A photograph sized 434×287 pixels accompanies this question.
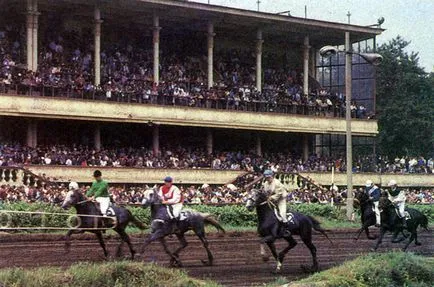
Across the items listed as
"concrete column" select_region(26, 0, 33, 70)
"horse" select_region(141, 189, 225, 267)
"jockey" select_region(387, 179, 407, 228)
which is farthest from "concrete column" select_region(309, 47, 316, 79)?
"horse" select_region(141, 189, 225, 267)

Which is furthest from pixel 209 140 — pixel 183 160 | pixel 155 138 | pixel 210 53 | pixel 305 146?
pixel 305 146

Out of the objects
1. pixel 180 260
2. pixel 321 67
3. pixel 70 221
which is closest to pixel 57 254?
pixel 70 221

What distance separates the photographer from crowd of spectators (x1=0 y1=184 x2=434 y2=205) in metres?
32.4

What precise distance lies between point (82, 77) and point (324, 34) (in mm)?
18963

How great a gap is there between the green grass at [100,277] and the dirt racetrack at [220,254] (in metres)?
2.98

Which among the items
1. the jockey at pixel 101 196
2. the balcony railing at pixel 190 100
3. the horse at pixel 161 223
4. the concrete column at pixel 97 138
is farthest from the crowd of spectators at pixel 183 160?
the horse at pixel 161 223

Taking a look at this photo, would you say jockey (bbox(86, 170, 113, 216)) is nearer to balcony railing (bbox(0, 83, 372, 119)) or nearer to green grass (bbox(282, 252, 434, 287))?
green grass (bbox(282, 252, 434, 287))

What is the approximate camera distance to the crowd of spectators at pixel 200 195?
32406mm

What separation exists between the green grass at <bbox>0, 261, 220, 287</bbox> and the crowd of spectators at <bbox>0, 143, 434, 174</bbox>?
23.1 meters

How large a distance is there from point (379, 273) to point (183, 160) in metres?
29.8

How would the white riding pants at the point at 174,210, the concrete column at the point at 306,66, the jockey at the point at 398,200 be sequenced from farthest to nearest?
the concrete column at the point at 306,66 → the jockey at the point at 398,200 → the white riding pants at the point at 174,210

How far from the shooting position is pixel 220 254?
23672 millimetres

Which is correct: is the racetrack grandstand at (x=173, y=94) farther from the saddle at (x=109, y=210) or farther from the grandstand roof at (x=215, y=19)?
the saddle at (x=109, y=210)

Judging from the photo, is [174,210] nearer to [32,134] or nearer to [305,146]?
[32,134]
